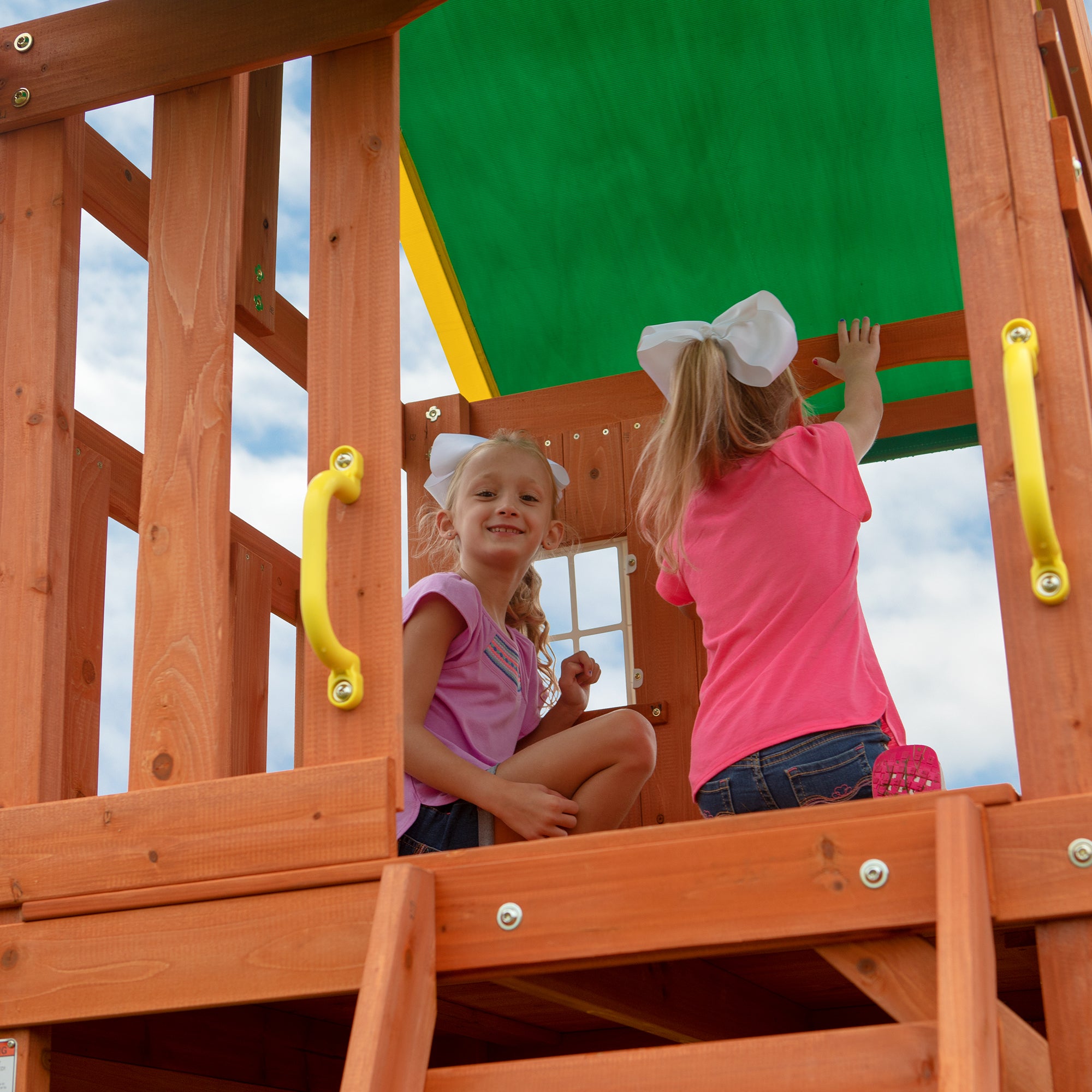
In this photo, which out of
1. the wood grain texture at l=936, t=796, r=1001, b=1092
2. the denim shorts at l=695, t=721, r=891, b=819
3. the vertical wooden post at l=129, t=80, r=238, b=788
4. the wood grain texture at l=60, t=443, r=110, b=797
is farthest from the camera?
the wood grain texture at l=60, t=443, r=110, b=797

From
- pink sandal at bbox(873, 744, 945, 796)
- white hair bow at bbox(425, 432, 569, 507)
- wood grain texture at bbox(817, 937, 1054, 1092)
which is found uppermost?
white hair bow at bbox(425, 432, 569, 507)

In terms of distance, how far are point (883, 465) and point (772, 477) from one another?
61.3 inches

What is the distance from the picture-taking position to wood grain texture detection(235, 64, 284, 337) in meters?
2.56

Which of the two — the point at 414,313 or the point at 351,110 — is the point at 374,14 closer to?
the point at 351,110

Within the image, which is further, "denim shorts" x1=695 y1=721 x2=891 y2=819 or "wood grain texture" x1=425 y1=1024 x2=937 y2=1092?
"denim shorts" x1=695 y1=721 x2=891 y2=819

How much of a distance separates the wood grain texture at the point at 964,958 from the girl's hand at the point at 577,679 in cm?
133

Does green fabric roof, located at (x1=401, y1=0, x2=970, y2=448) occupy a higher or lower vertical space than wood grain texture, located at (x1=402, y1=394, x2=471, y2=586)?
higher

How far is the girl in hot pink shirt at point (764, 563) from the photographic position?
2311 mm

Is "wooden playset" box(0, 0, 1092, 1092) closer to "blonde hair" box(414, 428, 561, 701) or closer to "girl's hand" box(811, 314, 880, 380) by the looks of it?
"blonde hair" box(414, 428, 561, 701)

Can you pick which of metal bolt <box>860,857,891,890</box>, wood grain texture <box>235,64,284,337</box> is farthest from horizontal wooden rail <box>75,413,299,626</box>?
metal bolt <box>860,857,891,890</box>

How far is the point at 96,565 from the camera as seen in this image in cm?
353

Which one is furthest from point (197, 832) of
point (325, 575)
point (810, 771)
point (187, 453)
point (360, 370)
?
point (810, 771)

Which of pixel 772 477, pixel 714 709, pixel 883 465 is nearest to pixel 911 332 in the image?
pixel 883 465

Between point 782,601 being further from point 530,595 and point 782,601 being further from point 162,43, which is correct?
point 162,43
